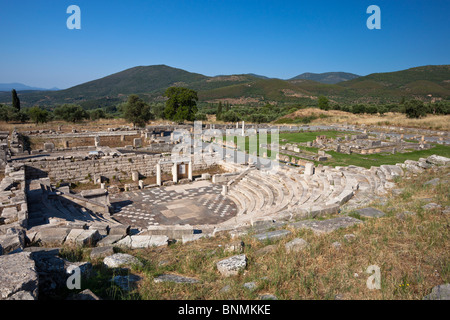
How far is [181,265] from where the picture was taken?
5.02m

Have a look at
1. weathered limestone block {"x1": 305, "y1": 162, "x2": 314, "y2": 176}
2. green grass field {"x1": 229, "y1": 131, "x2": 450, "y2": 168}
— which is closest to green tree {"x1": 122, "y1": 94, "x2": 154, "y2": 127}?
green grass field {"x1": 229, "y1": 131, "x2": 450, "y2": 168}

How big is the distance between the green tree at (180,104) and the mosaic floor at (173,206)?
894 inches

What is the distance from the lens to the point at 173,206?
1460cm

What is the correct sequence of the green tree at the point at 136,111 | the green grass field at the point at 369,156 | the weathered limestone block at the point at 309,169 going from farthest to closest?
the green tree at the point at 136,111 < the green grass field at the point at 369,156 < the weathered limestone block at the point at 309,169

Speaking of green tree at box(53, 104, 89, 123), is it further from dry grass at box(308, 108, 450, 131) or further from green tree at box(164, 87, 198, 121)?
dry grass at box(308, 108, 450, 131)

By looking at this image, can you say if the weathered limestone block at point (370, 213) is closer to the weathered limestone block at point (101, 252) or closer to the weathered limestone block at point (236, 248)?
the weathered limestone block at point (236, 248)

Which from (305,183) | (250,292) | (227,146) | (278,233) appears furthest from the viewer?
(227,146)

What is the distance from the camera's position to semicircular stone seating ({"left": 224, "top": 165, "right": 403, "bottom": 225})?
424 inches

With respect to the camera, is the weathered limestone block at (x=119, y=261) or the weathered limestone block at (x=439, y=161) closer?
the weathered limestone block at (x=119, y=261)

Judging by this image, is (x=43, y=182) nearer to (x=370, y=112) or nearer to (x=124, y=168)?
(x=124, y=168)

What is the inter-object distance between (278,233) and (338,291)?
2.40m

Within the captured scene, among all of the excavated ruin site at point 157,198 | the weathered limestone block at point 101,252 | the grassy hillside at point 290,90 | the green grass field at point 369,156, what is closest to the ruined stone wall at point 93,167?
the excavated ruin site at point 157,198

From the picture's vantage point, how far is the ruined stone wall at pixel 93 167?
1719cm
